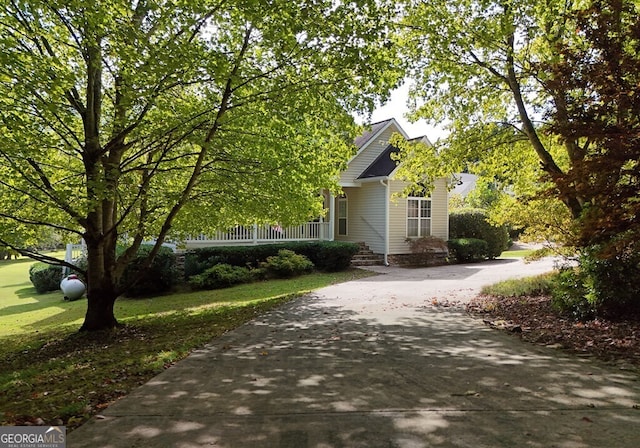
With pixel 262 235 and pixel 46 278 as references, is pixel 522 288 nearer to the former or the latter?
pixel 262 235

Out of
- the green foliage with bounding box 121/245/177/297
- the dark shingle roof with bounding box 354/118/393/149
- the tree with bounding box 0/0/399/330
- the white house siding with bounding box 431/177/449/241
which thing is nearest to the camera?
the tree with bounding box 0/0/399/330

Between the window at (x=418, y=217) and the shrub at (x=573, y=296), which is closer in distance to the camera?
the shrub at (x=573, y=296)

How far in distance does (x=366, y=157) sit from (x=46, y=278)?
1500 centimetres

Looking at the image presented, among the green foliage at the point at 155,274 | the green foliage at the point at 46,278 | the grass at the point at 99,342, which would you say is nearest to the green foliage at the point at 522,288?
the grass at the point at 99,342

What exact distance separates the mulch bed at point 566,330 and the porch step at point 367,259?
→ 978 centimetres

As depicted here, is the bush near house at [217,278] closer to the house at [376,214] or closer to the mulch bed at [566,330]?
the house at [376,214]

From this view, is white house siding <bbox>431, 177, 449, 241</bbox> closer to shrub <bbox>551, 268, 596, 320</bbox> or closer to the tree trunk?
shrub <bbox>551, 268, 596, 320</bbox>

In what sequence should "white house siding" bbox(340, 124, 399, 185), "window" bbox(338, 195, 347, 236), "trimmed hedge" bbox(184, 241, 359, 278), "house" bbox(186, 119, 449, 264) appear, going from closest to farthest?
"trimmed hedge" bbox(184, 241, 359, 278) < "house" bbox(186, 119, 449, 264) < "white house siding" bbox(340, 124, 399, 185) < "window" bbox(338, 195, 347, 236)

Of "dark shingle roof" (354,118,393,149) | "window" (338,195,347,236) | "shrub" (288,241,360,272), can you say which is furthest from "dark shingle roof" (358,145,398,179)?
"shrub" (288,241,360,272)

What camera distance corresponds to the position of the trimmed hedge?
15758 millimetres

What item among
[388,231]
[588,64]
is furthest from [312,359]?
[388,231]

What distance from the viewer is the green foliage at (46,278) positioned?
17.8 meters

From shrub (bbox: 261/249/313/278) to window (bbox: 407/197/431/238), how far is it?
5990mm

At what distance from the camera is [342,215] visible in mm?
22109
